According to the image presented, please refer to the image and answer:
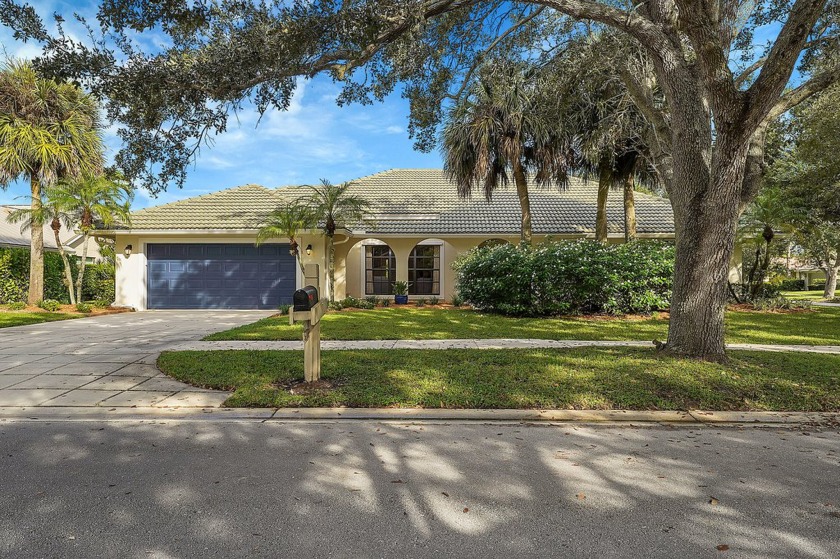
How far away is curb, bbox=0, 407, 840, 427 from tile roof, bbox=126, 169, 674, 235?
Result: 35.9ft

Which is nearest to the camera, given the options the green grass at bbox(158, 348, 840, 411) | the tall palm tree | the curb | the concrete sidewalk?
the curb

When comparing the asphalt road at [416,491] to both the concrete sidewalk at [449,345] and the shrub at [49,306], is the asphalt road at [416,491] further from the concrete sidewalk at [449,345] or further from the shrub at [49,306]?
the shrub at [49,306]

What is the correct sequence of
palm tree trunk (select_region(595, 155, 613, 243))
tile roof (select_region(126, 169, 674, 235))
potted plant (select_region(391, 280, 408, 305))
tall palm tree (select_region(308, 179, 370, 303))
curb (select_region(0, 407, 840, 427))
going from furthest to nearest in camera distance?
potted plant (select_region(391, 280, 408, 305)) < tile roof (select_region(126, 169, 674, 235)) < palm tree trunk (select_region(595, 155, 613, 243)) < tall palm tree (select_region(308, 179, 370, 303)) < curb (select_region(0, 407, 840, 427))

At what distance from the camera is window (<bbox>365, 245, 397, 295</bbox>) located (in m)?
18.9

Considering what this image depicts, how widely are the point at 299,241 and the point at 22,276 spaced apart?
10159 mm

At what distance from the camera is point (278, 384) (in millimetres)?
5637

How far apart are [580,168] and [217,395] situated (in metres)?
13.2

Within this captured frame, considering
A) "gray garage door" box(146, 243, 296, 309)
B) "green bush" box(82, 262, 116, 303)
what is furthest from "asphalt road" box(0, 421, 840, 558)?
"green bush" box(82, 262, 116, 303)

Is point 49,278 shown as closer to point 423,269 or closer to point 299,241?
point 299,241

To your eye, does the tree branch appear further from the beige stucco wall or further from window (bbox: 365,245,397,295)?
window (bbox: 365,245,397,295)

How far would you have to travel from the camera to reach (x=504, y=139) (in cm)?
1362

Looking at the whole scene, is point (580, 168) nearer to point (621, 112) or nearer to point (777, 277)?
point (621, 112)

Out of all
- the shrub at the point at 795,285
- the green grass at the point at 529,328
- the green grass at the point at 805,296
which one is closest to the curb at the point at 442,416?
the green grass at the point at 529,328

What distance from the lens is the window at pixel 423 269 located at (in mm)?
18516
